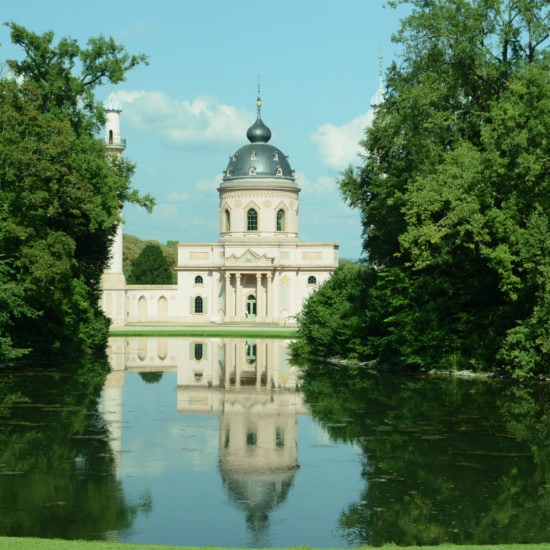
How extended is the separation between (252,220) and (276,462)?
68799mm

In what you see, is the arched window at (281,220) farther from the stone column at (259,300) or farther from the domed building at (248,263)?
the stone column at (259,300)

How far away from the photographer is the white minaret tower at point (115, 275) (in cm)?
7138

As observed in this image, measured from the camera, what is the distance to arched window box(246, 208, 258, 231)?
276 ft

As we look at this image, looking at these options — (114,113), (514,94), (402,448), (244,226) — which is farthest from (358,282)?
(244,226)

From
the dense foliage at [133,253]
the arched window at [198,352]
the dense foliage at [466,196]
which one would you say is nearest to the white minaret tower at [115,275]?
the arched window at [198,352]

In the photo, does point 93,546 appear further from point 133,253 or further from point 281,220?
point 133,253

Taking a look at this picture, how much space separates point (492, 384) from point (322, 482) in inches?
566

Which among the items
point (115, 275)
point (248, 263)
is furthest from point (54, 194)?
point (248, 263)

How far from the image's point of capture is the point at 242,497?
13297 millimetres

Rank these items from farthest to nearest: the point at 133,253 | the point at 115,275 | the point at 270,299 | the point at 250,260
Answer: the point at 133,253, the point at 250,260, the point at 270,299, the point at 115,275

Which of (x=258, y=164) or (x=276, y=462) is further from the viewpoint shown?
(x=258, y=164)

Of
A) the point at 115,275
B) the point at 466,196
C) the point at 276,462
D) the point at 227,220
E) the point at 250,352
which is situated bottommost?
the point at 276,462

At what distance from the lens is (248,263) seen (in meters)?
81.6

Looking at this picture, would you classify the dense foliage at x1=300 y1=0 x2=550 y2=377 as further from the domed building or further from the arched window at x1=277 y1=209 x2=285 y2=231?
the arched window at x1=277 y1=209 x2=285 y2=231
